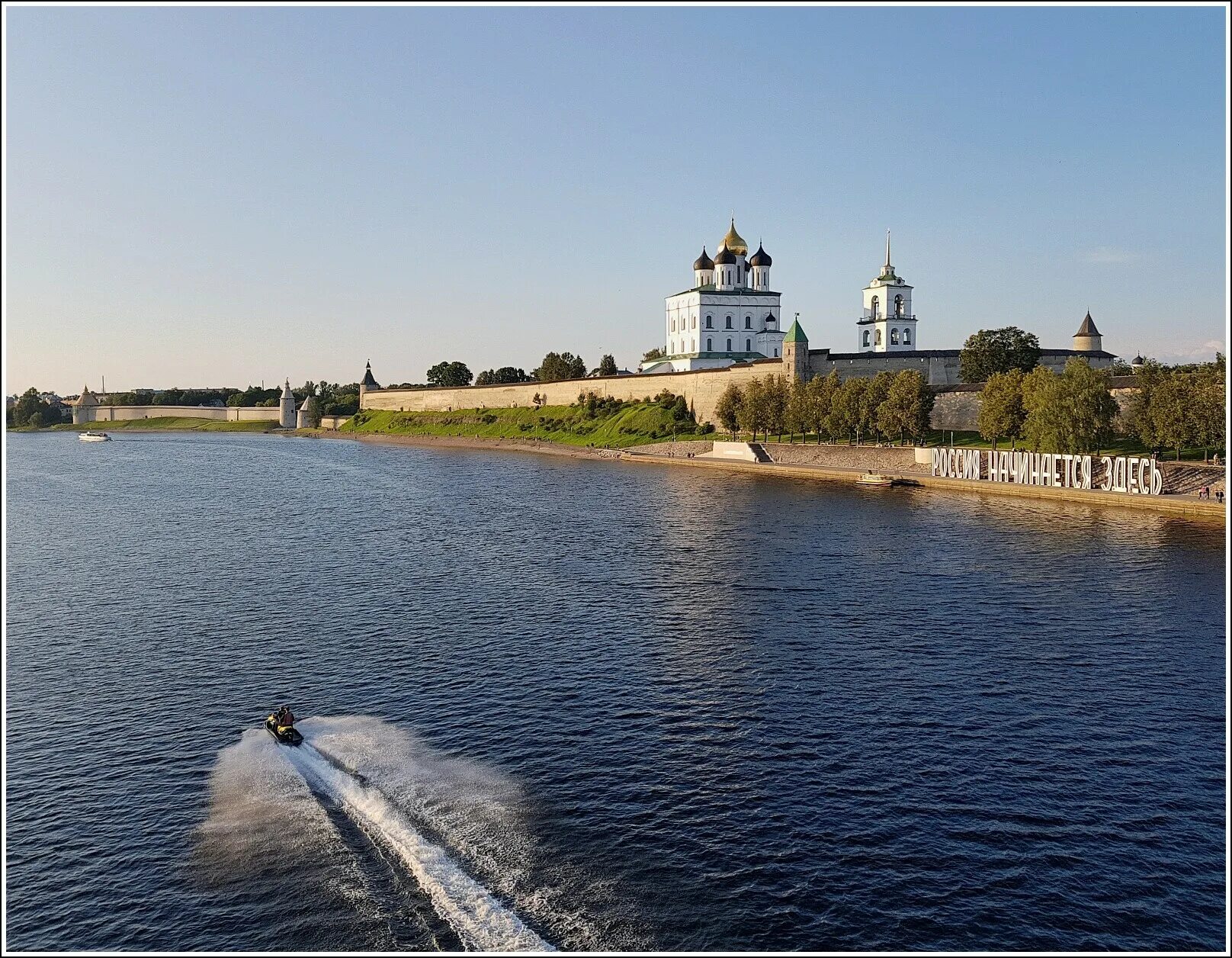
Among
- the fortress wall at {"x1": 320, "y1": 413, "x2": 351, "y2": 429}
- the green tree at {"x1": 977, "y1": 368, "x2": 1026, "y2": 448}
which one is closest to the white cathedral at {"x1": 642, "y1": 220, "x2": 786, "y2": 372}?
the green tree at {"x1": 977, "y1": 368, "x2": 1026, "y2": 448}

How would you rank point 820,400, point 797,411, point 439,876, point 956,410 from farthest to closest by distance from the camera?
point 797,411 → point 820,400 → point 956,410 → point 439,876

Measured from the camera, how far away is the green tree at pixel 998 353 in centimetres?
9206

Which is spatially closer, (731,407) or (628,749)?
(628,749)

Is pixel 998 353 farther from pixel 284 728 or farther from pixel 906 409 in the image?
pixel 284 728

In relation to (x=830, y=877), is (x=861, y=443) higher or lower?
higher

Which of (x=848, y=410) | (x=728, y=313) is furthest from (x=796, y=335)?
(x=728, y=313)

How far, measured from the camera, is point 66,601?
35.1 meters

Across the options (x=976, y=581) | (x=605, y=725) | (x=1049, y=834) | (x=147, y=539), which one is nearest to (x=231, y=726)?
(x=605, y=725)

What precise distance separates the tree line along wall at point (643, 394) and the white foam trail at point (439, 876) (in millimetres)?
62321

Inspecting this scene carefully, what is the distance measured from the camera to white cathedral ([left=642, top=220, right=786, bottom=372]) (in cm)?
12681

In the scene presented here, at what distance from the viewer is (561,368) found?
526 feet

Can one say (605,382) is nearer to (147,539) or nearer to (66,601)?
(147,539)

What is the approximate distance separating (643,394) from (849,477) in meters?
50.3

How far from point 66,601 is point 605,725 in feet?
78.5
